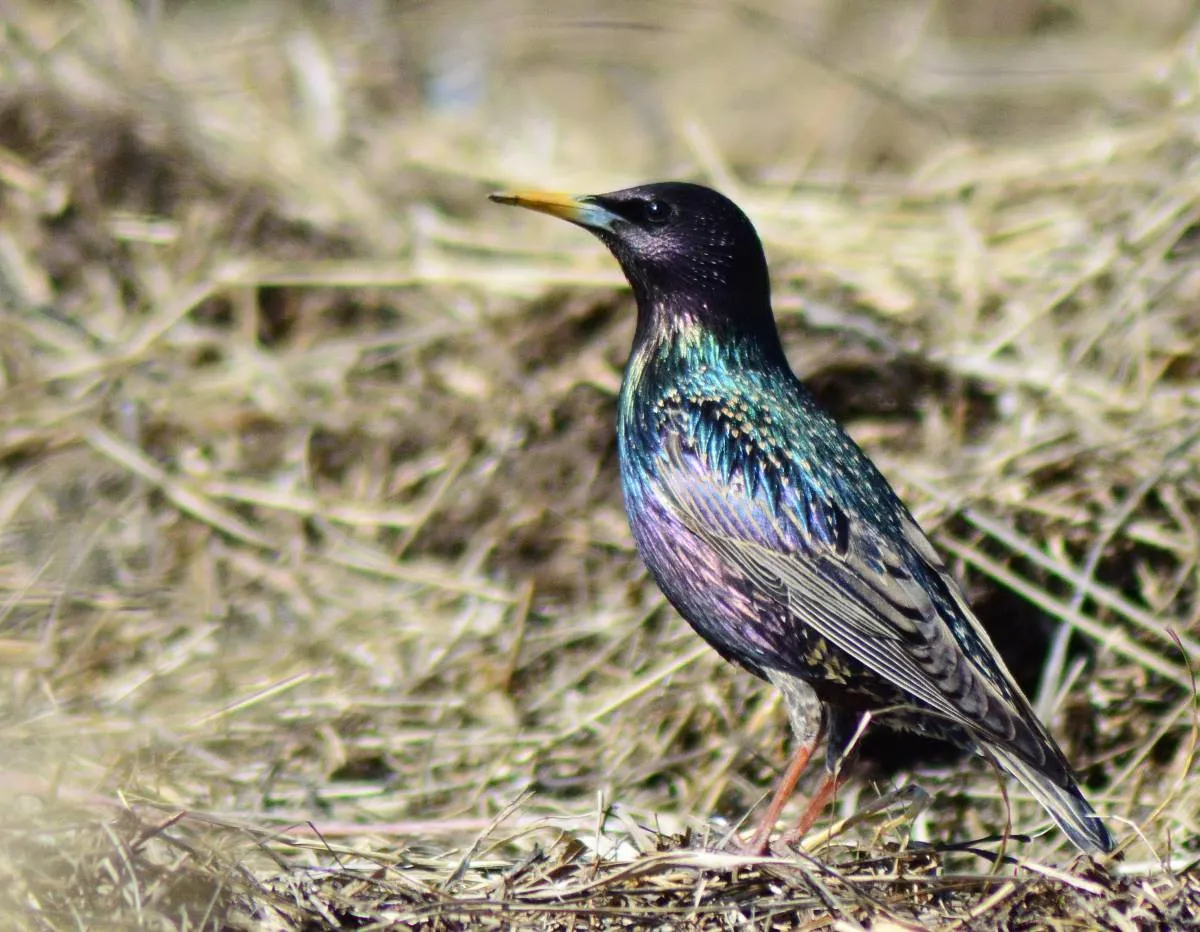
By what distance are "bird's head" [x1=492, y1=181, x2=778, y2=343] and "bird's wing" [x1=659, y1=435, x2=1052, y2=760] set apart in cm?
46

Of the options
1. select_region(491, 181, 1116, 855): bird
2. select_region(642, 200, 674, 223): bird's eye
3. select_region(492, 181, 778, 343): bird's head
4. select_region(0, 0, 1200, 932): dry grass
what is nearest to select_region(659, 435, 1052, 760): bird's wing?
select_region(491, 181, 1116, 855): bird

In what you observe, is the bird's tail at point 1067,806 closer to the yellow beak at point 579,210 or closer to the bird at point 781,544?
the bird at point 781,544

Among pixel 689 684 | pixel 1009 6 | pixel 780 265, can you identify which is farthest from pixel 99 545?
pixel 1009 6

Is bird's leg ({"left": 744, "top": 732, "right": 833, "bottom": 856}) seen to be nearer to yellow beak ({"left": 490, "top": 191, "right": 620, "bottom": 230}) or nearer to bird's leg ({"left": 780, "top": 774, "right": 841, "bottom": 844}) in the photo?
bird's leg ({"left": 780, "top": 774, "right": 841, "bottom": 844})

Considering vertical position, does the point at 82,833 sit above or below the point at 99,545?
above

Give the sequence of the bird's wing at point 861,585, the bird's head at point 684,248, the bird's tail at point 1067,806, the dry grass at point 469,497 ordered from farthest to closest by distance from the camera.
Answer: the bird's head at point 684,248 < the bird's wing at point 861,585 < the bird's tail at point 1067,806 < the dry grass at point 469,497

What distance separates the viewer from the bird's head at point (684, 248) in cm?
453

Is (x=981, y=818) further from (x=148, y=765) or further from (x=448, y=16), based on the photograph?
(x=448, y=16)

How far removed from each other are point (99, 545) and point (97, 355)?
40.5 inches

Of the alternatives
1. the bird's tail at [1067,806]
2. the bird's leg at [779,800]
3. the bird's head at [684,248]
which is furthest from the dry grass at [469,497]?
the bird's head at [684,248]

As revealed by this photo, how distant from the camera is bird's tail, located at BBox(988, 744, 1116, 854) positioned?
3791 millimetres

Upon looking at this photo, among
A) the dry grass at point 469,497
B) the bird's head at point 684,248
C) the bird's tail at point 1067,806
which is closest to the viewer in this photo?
the dry grass at point 469,497

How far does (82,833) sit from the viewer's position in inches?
135

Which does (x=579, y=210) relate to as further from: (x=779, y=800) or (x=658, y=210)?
(x=779, y=800)
